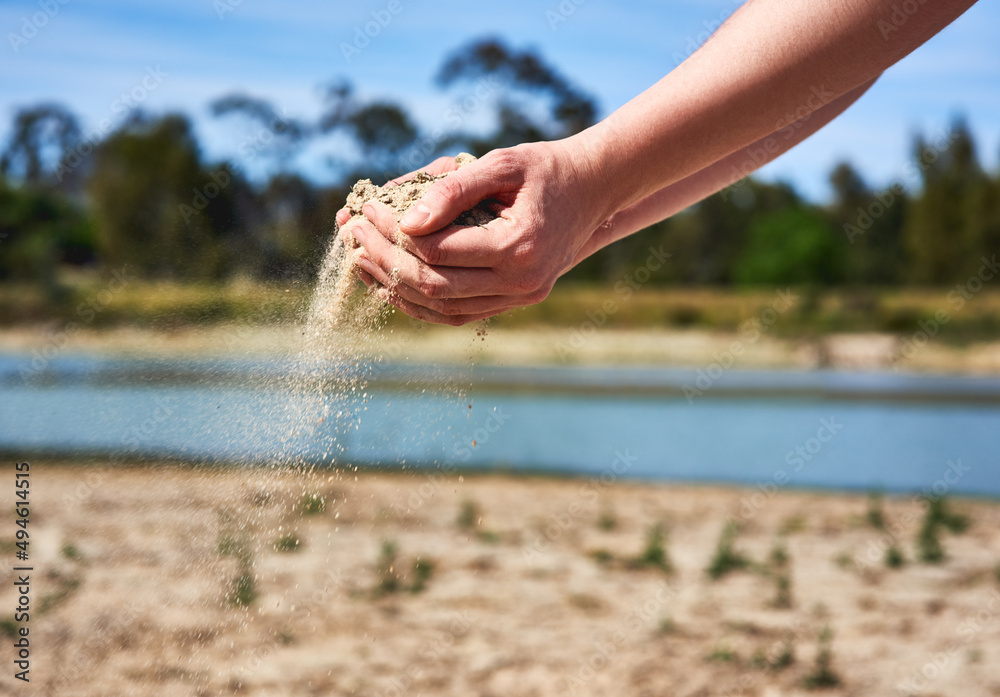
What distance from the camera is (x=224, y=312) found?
7.02m

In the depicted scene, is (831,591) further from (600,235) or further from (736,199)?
(736,199)

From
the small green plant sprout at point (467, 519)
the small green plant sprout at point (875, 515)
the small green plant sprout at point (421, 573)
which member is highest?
the small green plant sprout at point (467, 519)

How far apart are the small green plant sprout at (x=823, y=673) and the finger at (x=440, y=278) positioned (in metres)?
2.60

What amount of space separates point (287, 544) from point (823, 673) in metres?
2.99

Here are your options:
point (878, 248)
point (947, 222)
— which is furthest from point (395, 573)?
point (878, 248)

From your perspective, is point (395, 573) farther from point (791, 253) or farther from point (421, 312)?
point (791, 253)

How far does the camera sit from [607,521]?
5582 mm

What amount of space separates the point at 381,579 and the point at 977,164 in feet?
133

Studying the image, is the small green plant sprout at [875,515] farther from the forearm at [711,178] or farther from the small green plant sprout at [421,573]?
the forearm at [711,178]

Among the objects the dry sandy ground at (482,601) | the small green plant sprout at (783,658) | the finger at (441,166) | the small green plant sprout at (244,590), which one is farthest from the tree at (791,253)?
the finger at (441,166)

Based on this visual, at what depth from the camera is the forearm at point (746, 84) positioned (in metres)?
1.50

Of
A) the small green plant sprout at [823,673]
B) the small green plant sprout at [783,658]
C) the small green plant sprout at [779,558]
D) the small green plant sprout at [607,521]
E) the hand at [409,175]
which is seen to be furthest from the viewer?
the small green plant sprout at [607,521]

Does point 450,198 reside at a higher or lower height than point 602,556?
higher

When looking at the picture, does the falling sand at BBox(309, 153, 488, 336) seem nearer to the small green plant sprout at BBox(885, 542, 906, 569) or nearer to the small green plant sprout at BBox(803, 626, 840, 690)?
the small green plant sprout at BBox(803, 626, 840, 690)
